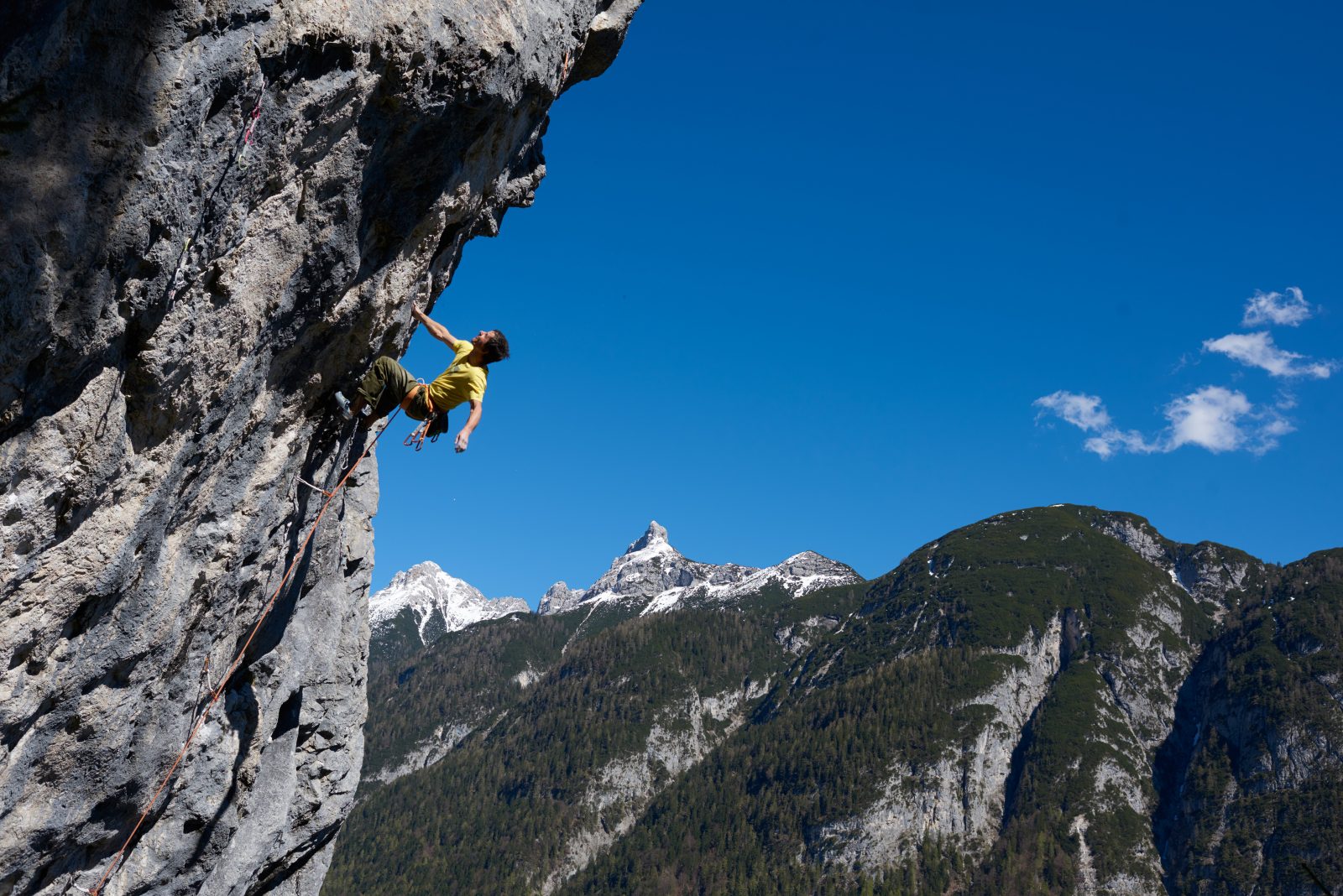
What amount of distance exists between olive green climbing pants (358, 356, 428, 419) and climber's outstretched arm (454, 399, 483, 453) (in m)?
0.74

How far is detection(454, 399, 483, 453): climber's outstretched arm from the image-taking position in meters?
12.1

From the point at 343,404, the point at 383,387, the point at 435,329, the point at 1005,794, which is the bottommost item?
the point at 343,404

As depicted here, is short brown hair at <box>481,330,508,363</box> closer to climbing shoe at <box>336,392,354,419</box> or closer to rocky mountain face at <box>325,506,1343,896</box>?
climbing shoe at <box>336,392,354,419</box>

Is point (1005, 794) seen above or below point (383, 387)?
above

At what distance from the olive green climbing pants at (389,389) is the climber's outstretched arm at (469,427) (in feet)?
2.43

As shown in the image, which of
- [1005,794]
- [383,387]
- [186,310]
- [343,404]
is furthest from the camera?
[1005,794]

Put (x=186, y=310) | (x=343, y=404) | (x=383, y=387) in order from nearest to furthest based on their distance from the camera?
1. (x=186, y=310)
2. (x=343, y=404)
3. (x=383, y=387)

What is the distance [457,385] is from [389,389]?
951 millimetres

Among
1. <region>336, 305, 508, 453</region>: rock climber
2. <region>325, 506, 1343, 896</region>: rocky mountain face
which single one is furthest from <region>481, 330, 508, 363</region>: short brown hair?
<region>325, 506, 1343, 896</region>: rocky mountain face

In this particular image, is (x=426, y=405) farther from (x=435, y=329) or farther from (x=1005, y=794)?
(x=1005, y=794)

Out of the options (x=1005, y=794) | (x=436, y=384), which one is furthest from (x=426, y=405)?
(x=1005, y=794)

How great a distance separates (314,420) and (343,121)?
4278 mm

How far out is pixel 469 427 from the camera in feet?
40.5

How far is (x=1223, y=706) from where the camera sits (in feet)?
561
